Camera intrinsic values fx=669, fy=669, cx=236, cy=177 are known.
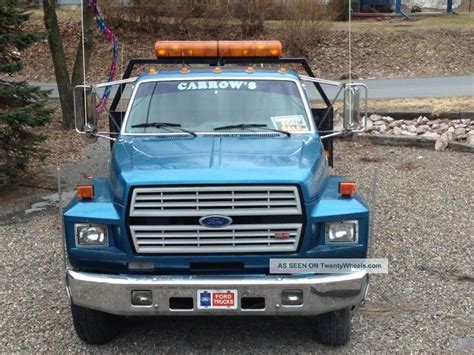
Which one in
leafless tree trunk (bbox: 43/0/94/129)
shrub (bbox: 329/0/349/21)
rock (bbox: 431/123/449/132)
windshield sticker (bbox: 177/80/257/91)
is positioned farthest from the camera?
shrub (bbox: 329/0/349/21)

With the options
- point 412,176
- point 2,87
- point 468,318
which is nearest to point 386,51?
point 412,176

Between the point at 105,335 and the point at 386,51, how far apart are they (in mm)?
21654

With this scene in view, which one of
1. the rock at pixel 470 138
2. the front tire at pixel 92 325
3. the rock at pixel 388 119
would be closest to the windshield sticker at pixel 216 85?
the front tire at pixel 92 325

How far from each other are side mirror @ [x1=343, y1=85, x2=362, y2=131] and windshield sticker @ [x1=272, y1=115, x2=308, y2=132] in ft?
1.39

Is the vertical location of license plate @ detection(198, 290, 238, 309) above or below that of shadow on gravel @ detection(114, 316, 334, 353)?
above

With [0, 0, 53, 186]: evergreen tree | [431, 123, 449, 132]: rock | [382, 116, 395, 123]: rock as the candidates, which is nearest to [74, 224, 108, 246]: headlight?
[0, 0, 53, 186]: evergreen tree

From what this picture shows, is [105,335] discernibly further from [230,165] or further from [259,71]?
[259,71]

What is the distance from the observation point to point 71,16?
2902cm

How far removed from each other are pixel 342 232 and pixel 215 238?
823 mm

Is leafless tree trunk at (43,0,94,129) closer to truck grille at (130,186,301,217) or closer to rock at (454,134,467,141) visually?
rock at (454,134,467,141)

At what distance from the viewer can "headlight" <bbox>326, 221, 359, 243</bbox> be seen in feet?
14.1

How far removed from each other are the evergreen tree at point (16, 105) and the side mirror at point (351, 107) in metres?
4.75

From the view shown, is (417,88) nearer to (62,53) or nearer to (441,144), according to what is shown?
(441,144)

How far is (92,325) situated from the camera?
15.2ft
